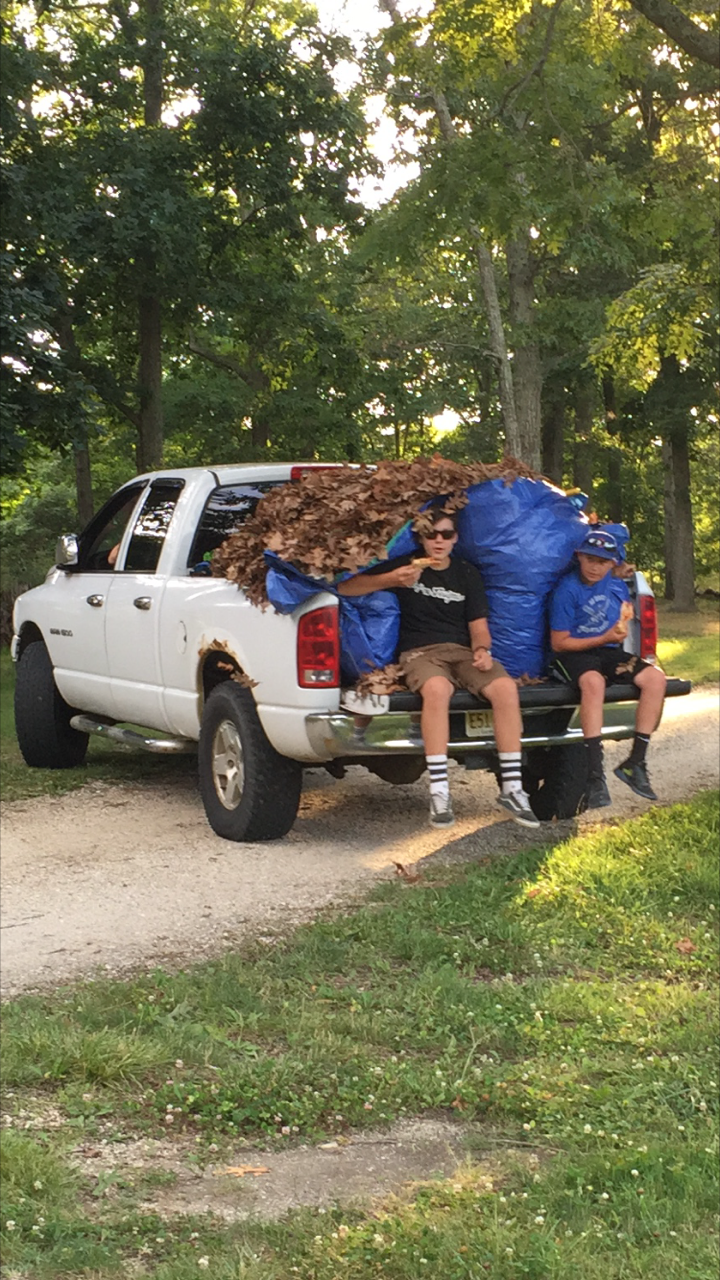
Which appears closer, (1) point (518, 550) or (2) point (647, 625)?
(1) point (518, 550)

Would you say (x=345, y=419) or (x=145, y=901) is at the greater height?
→ (x=345, y=419)

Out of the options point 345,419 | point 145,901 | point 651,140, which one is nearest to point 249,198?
point 345,419

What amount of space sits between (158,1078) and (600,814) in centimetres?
477

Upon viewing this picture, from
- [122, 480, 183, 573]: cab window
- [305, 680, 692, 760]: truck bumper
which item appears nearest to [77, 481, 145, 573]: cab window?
[122, 480, 183, 573]: cab window

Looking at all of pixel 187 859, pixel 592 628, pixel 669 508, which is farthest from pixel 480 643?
pixel 669 508

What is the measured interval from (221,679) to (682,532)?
80.5ft

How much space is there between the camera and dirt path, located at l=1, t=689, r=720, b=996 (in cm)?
602

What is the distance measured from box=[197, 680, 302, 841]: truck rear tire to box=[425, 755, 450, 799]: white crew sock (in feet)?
2.62

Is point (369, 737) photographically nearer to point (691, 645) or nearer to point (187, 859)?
point (187, 859)

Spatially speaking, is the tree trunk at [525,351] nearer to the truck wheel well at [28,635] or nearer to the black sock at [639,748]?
the truck wheel well at [28,635]

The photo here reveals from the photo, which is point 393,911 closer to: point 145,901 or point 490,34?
point 145,901

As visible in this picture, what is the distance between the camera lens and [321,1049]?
4.62 metres

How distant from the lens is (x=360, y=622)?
24.2ft

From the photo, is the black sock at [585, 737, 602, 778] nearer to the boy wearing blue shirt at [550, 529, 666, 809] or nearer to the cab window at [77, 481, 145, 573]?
the boy wearing blue shirt at [550, 529, 666, 809]
